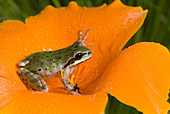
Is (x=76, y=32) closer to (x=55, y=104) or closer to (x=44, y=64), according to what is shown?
(x=44, y=64)

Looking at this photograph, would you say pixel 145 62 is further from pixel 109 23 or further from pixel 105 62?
pixel 109 23

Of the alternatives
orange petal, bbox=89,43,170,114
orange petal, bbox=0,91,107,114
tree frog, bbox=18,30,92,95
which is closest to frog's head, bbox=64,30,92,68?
tree frog, bbox=18,30,92,95

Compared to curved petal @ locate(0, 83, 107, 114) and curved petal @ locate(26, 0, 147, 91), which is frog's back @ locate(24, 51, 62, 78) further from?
curved petal @ locate(0, 83, 107, 114)

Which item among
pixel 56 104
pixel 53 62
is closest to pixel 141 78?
pixel 56 104

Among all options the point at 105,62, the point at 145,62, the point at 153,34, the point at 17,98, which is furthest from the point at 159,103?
the point at 153,34

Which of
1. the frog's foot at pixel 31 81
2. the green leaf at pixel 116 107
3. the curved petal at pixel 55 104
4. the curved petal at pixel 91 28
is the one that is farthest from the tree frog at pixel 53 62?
the green leaf at pixel 116 107

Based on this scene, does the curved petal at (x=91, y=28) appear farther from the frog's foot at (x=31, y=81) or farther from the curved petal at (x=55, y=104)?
the curved petal at (x=55, y=104)
